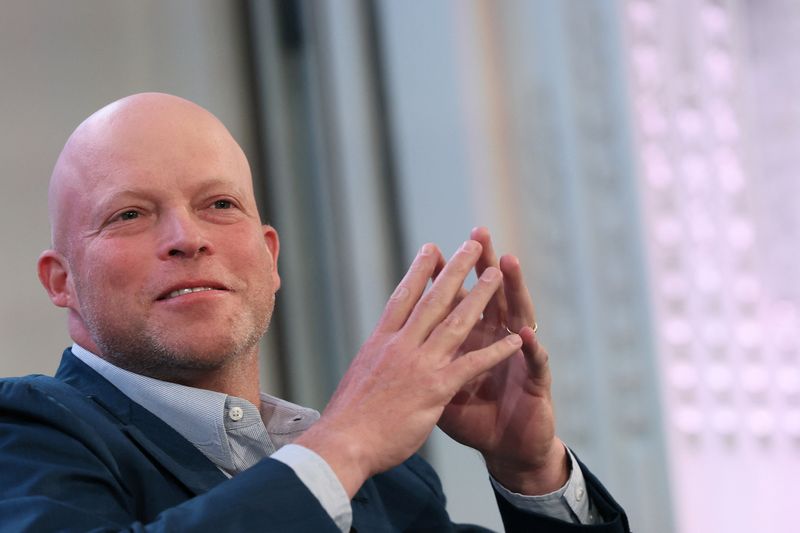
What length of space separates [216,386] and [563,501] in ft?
1.66

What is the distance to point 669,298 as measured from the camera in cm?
243

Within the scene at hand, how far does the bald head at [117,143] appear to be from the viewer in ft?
4.55

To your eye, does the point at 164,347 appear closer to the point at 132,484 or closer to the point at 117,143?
the point at 132,484

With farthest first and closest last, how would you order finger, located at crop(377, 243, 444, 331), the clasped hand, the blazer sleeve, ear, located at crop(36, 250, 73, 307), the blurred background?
the blurred background < ear, located at crop(36, 250, 73, 307) < finger, located at crop(377, 243, 444, 331) < the clasped hand < the blazer sleeve

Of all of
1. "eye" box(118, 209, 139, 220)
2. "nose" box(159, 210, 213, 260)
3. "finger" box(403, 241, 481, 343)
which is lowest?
"finger" box(403, 241, 481, 343)

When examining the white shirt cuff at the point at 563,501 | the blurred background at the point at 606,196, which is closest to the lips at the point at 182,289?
the white shirt cuff at the point at 563,501

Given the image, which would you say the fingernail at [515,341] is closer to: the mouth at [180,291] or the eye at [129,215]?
the mouth at [180,291]

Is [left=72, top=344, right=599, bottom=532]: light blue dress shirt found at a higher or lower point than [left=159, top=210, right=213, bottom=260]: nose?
lower

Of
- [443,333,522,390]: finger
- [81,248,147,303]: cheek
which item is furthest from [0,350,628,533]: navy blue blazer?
[443,333,522,390]: finger

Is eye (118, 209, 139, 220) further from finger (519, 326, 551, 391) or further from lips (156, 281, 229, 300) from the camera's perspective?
finger (519, 326, 551, 391)

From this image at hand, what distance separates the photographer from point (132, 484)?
47.1 inches

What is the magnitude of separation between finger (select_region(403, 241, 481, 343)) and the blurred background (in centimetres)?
113

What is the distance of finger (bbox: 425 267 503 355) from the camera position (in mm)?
1194

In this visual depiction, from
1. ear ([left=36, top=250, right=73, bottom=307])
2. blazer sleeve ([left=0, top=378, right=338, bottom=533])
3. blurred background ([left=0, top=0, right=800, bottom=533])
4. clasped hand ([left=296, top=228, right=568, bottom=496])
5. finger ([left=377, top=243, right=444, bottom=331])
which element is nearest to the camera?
blazer sleeve ([left=0, top=378, right=338, bottom=533])
